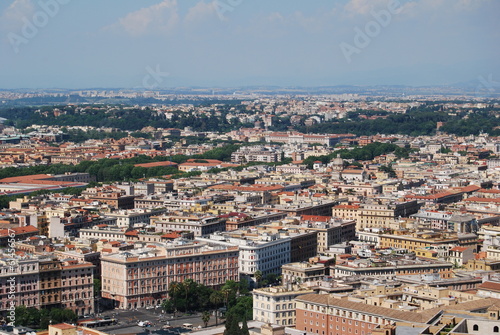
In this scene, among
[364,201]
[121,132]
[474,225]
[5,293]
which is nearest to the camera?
[5,293]

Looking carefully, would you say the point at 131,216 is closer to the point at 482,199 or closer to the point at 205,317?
the point at 205,317

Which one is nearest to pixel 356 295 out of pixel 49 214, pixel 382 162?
pixel 49 214

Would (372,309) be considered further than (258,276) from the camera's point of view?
No

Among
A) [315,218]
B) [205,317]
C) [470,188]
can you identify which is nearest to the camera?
[205,317]

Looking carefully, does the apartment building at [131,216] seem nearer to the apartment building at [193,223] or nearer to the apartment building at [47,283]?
the apartment building at [193,223]

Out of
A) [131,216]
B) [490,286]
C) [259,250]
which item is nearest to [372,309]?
[490,286]

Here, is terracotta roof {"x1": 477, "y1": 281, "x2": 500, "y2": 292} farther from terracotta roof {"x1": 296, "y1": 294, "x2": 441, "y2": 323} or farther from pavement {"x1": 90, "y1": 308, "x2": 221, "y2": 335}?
pavement {"x1": 90, "y1": 308, "x2": 221, "y2": 335}

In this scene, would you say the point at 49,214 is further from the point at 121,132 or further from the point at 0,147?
the point at 121,132

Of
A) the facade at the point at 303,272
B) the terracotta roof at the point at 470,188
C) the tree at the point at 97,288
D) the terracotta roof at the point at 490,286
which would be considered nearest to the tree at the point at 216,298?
the facade at the point at 303,272

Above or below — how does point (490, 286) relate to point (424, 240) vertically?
above
